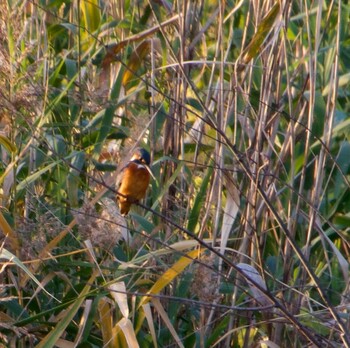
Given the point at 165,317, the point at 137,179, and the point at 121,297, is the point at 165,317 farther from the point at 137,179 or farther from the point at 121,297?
the point at 137,179

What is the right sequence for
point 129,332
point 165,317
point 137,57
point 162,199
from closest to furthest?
point 129,332
point 165,317
point 162,199
point 137,57

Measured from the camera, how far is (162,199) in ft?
7.61

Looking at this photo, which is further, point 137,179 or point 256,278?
point 137,179

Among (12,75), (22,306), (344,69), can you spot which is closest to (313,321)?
(22,306)

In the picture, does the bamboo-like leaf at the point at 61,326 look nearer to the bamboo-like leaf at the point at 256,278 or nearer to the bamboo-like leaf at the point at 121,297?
the bamboo-like leaf at the point at 121,297

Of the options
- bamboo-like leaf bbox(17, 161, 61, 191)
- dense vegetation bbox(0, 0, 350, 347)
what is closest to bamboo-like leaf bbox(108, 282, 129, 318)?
dense vegetation bbox(0, 0, 350, 347)

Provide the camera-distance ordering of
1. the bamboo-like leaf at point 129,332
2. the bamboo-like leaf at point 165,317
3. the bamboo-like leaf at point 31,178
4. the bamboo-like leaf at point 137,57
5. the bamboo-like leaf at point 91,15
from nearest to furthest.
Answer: the bamboo-like leaf at point 129,332 < the bamboo-like leaf at point 165,317 < the bamboo-like leaf at point 31,178 < the bamboo-like leaf at point 137,57 < the bamboo-like leaf at point 91,15

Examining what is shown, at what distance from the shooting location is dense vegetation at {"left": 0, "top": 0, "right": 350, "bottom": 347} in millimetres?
1935

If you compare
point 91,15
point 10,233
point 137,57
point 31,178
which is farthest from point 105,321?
point 91,15

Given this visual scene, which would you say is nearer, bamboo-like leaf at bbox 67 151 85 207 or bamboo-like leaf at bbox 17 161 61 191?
bamboo-like leaf at bbox 17 161 61 191

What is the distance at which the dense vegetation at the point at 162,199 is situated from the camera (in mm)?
1935

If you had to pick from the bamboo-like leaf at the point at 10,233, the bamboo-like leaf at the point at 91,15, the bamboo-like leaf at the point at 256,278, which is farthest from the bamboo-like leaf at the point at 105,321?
the bamboo-like leaf at the point at 91,15

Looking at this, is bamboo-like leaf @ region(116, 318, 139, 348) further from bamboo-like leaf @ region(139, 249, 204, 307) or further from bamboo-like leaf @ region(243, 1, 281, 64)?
bamboo-like leaf @ region(243, 1, 281, 64)

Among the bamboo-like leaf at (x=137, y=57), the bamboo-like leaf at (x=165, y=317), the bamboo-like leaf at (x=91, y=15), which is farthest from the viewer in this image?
the bamboo-like leaf at (x=91, y=15)
